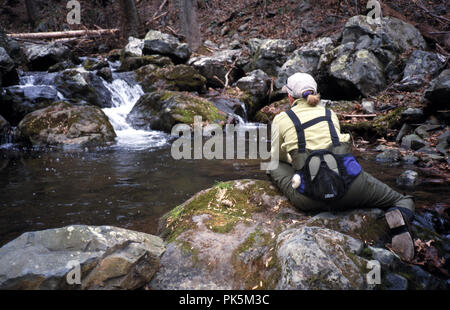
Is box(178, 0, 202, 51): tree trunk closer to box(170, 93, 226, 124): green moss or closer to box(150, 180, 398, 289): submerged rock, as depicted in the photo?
box(170, 93, 226, 124): green moss

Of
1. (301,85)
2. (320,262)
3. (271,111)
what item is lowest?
(320,262)

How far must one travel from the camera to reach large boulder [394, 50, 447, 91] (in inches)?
378

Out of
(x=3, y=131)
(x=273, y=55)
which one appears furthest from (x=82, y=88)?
(x=273, y=55)

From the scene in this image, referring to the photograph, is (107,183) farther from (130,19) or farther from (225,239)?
(130,19)

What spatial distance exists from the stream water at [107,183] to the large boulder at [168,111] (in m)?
1.49

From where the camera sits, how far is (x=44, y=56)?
14.3 meters

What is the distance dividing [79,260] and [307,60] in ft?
40.3

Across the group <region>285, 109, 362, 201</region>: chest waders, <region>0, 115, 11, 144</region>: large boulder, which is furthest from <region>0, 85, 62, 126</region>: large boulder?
<region>285, 109, 362, 201</region>: chest waders

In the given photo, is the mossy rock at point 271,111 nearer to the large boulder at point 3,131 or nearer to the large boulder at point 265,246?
the large boulder at point 265,246

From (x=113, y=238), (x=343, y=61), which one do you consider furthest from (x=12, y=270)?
(x=343, y=61)

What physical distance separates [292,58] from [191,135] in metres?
6.21

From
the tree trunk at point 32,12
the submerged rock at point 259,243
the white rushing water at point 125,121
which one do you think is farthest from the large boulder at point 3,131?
the tree trunk at point 32,12

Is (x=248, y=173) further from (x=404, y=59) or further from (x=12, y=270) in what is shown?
(x=404, y=59)

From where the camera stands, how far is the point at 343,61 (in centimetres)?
1097
